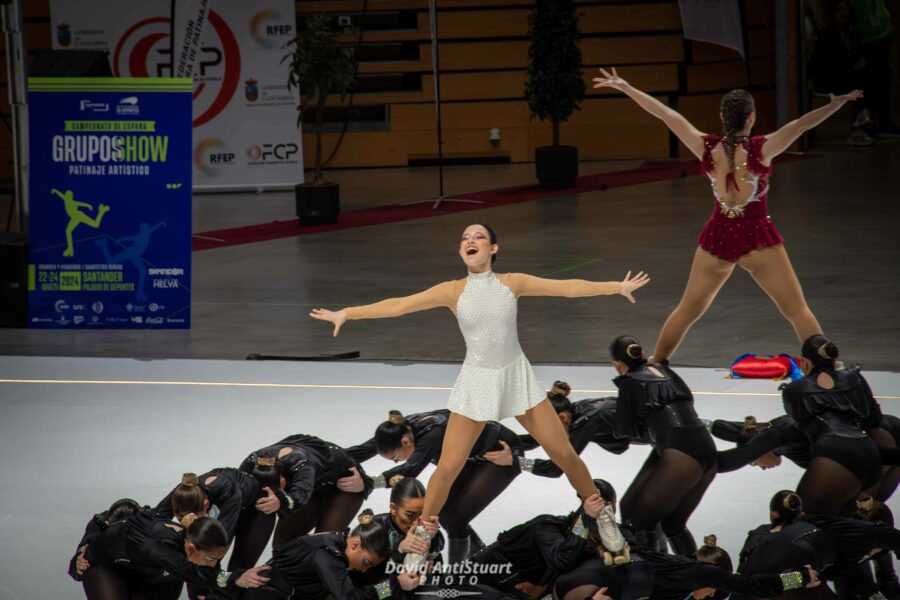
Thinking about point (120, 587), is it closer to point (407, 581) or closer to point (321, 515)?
point (321, 515)

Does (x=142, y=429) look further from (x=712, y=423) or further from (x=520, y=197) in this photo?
(x=520, y=197)

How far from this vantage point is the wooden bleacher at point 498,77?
68.9 feet

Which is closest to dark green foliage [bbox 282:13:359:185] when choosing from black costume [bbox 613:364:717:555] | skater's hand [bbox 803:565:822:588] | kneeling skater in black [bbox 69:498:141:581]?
black costume [bbox 613:364:717:555]

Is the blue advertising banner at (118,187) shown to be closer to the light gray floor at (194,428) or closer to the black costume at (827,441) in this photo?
the light gray floor at (194,428)

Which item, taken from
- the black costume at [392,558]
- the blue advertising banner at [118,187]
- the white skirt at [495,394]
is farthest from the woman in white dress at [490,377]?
the blue advertising banner at [118,187]

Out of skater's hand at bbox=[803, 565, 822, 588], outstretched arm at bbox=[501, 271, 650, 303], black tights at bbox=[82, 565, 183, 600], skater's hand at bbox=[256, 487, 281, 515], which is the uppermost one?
outstretched arm at bbox=[501, 271, 650, 303]

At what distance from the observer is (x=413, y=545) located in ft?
15.8

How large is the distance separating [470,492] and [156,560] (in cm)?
132

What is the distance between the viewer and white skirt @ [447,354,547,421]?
4891mm

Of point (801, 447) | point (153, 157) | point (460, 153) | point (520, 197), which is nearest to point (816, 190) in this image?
point (520, 197)

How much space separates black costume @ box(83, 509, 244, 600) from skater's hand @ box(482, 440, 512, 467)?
3.82 feet

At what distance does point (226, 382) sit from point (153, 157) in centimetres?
251

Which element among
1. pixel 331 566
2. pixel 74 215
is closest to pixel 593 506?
pixel 331 566

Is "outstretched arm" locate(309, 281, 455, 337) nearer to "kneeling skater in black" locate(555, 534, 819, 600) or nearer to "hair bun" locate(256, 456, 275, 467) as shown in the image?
"hair bun" locate(256, 456, 275, 467)
